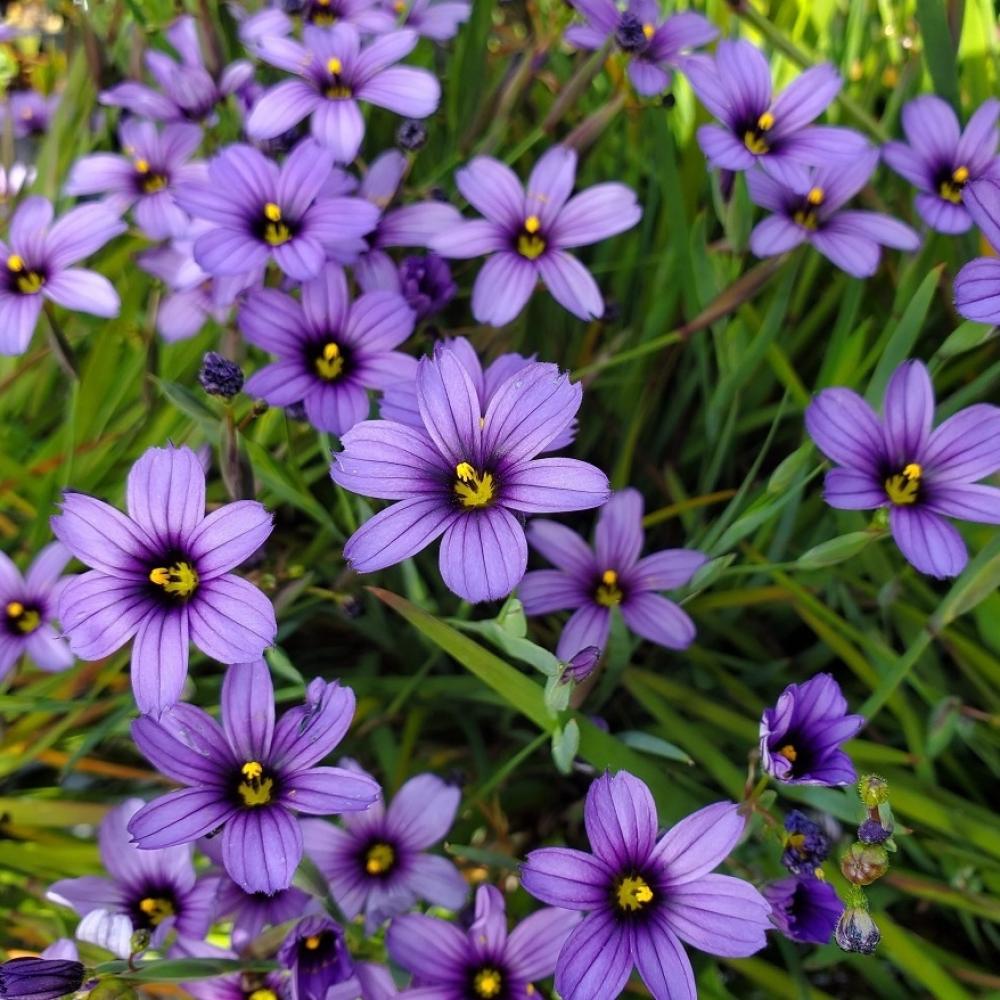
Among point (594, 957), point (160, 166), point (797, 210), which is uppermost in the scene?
point (160, 166)

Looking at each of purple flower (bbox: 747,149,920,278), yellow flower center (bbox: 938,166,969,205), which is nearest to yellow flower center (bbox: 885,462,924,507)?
purple flower (bbox: 747,149,920,278)

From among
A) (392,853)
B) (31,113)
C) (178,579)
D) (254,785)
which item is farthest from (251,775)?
(31,113)


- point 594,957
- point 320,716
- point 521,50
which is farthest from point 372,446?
point 521,50

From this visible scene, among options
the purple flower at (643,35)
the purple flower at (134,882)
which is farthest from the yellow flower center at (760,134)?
the purple flower at (134,882)

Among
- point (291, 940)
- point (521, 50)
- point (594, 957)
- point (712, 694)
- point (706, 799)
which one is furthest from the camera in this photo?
point (521, 50)

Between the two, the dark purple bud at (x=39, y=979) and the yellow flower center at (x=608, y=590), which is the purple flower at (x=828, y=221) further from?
the dark purple bud at (x=39, y=979)

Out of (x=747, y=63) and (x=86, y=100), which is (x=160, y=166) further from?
(x=747, y=63)
